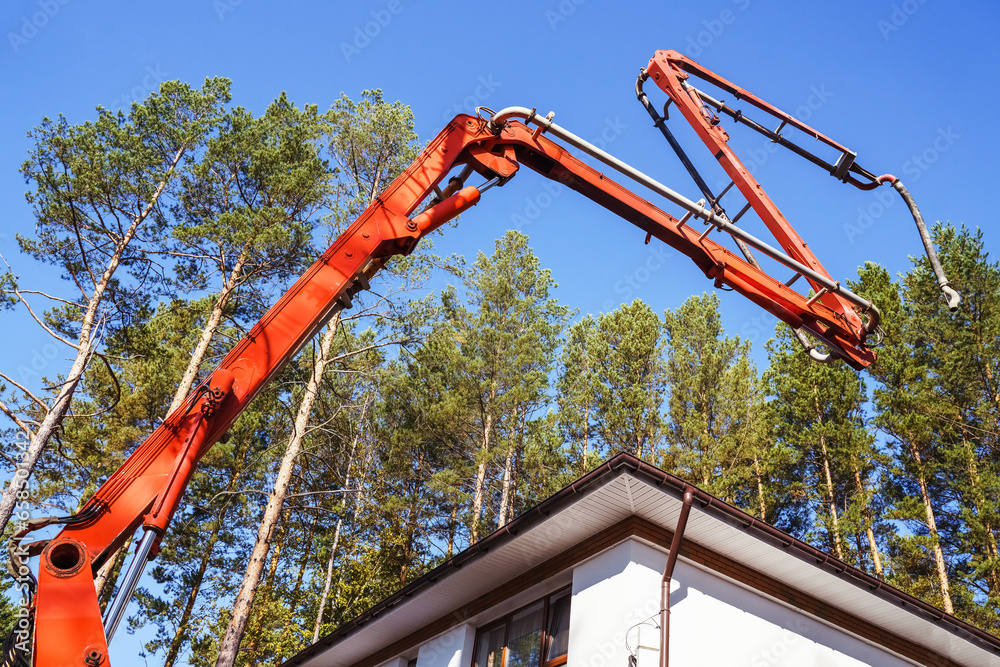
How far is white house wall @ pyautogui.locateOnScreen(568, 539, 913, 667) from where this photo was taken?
764 cm

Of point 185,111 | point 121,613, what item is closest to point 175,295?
point 185,111

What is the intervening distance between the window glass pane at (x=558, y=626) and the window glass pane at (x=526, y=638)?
0.17 m

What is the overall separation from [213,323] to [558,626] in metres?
12.8

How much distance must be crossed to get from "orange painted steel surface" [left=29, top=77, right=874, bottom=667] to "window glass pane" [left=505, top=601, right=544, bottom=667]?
177 inches

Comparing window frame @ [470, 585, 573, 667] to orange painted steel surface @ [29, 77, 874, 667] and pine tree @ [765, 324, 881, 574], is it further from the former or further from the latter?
pine tree @ [765, 324, 881, 574]

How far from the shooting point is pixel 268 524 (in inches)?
613

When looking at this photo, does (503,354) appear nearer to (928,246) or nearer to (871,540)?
(871,540)

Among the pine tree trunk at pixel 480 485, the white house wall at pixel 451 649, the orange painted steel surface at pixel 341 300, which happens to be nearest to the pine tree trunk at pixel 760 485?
the pine tree trunk at pixel 480 485

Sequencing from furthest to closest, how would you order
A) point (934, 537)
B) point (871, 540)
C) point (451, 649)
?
point (871, 540) < point (934, 537) < point (451, 649)

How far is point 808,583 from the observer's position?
8977mm

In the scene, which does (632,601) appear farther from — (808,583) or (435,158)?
(435,158)

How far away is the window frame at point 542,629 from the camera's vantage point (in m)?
8.52

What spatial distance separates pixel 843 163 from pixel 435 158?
4637 mm

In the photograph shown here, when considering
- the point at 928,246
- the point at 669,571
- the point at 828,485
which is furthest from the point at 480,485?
the point at 928,246
